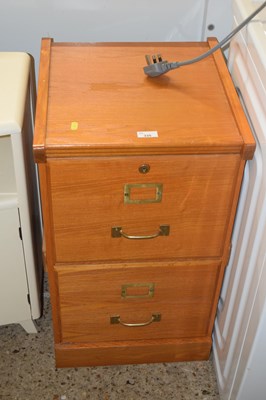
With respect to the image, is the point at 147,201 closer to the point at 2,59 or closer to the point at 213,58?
the point at 213,58

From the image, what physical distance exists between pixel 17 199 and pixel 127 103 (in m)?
0.31

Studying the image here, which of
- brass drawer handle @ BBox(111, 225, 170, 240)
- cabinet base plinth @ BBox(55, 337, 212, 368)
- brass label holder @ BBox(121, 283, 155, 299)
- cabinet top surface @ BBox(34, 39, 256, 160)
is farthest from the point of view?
cabinet base plinth @ BBox(55, 337, 212, 368)

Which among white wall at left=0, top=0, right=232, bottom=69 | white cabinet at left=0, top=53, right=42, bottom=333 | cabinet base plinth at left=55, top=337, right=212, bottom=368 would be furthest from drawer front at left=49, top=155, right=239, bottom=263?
white wall at left=0, top=0, right=232, bottom=69

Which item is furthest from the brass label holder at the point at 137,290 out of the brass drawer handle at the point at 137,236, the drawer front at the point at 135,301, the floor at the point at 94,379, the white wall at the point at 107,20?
the white wall at the point at 107,20

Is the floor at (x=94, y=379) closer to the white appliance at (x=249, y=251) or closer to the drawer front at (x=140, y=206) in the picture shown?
the white appliance at (x=249, y=251)

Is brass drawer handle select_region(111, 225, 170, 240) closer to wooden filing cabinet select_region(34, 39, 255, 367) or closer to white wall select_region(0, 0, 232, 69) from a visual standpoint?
wooden filing cabinet select_region(34, 39, 255, 367)

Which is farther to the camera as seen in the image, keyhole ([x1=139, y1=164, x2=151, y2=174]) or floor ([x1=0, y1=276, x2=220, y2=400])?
floor ([x1=0, y1=276, x2=220, y2=400])

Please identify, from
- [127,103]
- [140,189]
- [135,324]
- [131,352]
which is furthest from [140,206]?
[131,352]

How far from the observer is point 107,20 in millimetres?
1304

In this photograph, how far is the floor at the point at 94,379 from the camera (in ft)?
4.41

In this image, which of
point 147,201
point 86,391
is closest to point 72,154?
point 147,201

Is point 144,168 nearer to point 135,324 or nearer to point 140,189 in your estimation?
point 140,189

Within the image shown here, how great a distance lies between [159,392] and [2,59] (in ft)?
2.83

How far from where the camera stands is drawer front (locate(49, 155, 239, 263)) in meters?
1.02
